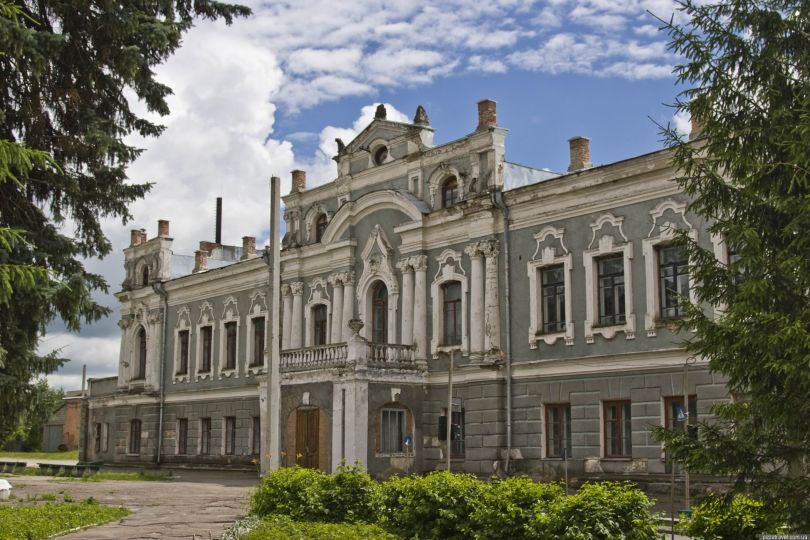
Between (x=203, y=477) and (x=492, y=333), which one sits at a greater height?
(x=492, y=333)

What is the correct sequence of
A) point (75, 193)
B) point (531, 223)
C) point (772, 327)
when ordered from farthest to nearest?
point (531, 223) < point (75, 193) < point (772, 327)

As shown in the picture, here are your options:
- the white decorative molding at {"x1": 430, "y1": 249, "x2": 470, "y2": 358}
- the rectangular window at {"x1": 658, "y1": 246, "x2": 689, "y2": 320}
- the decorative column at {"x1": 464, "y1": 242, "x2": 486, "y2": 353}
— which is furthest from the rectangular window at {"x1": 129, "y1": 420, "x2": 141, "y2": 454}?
the rectangular window at {"x1": 658, "y1": 246, "x2": 689, "y2": 320}

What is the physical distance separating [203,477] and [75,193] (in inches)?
717

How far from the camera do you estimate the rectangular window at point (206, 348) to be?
3712 cm

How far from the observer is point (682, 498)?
68.7 ft

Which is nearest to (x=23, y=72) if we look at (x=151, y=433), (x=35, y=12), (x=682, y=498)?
(x=35, y=12)

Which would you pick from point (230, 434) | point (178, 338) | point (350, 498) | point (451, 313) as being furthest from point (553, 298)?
point (178, 338)

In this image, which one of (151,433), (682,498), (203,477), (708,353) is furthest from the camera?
(151,433)

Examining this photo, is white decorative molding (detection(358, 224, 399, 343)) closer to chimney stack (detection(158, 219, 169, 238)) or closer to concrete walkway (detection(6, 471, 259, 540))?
concrete walkway (detection(6, 471, 259, 540))

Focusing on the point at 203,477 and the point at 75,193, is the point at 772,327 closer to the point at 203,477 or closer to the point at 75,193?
the point at 75,193

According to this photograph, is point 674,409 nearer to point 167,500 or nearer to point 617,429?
point 617,429

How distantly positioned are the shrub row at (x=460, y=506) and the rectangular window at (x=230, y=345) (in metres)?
20.2

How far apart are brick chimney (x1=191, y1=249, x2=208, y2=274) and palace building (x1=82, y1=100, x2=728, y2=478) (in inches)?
207

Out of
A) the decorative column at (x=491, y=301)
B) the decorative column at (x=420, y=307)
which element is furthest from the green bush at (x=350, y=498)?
the decorative column at (x=420, y=307)
